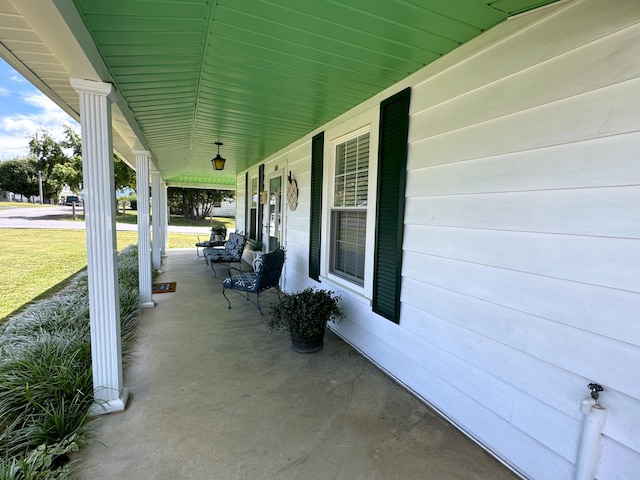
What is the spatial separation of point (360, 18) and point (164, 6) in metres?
1.05

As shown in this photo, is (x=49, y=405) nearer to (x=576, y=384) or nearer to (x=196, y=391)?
(x=196, y=391)

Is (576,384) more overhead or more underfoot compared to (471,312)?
more underfoot

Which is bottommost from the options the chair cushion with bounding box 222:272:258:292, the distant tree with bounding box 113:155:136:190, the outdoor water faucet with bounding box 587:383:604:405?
the chair cushion with bounding box 222:272:258:292

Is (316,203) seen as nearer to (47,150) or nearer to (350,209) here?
(350,209)

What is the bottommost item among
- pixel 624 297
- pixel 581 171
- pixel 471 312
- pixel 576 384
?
pixel 576 384

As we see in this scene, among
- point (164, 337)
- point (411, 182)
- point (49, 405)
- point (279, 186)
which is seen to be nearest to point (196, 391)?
point (49, 405)

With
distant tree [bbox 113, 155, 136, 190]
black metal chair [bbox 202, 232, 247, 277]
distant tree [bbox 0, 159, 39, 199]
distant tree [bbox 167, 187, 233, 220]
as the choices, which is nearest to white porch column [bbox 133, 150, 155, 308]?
black metal chair [bbox 202, 232, 247, 277]

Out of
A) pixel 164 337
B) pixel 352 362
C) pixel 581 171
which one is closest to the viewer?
pixel 581 171

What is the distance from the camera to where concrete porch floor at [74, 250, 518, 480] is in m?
1.78

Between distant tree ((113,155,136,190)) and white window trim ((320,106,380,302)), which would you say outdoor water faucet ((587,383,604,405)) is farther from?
distant tree ((113,155,136,190))

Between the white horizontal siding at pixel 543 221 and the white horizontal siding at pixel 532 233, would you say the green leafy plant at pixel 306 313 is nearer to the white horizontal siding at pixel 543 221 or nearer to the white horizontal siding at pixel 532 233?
the white horizontal siding at pixel 532 233

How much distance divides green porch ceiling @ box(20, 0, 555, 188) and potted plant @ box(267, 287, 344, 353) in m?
2.07

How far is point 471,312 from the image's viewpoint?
2.03 meters

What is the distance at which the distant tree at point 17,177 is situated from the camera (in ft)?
100
